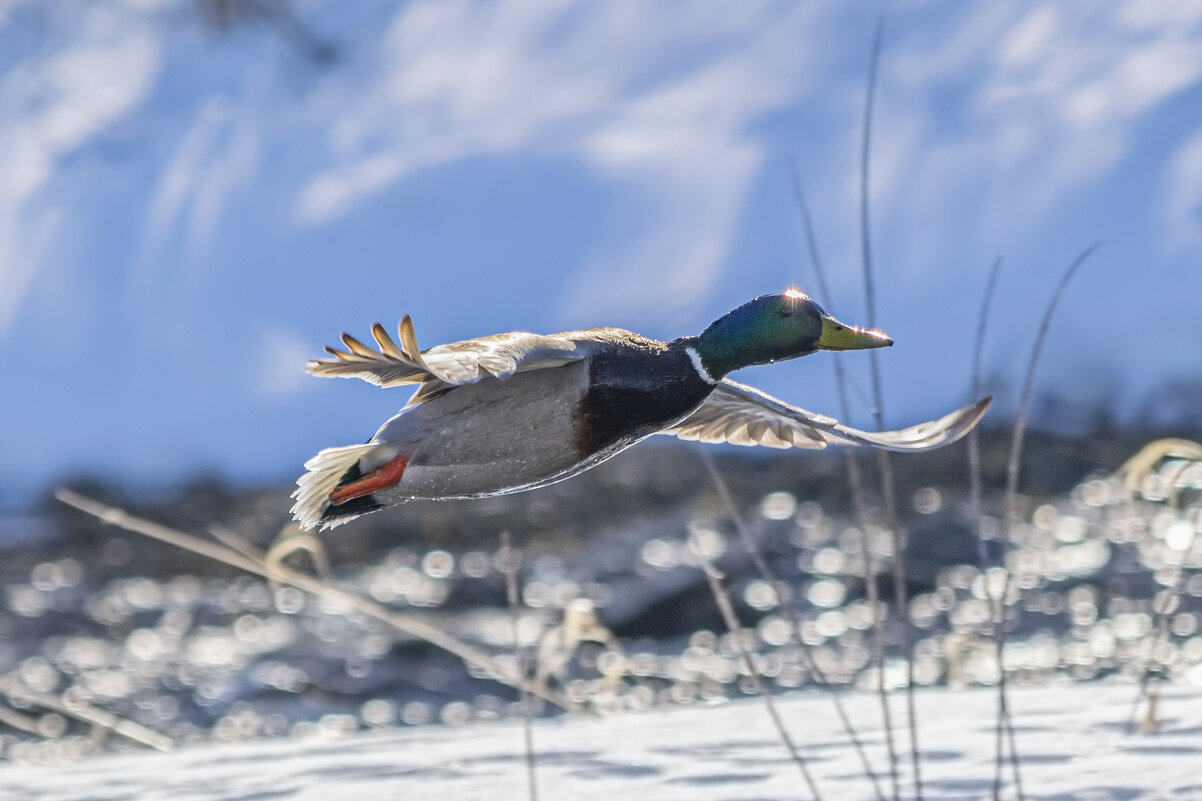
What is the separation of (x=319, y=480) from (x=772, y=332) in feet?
2.20

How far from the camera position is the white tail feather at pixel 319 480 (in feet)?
6.06

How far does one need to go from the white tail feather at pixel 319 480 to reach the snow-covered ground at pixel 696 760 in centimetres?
269

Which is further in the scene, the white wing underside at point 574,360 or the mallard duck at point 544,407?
the mallard duck at point 544,407

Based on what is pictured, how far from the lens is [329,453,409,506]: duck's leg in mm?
1713

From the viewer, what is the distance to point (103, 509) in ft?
12.1

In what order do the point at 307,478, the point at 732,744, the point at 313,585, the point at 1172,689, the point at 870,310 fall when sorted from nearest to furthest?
the point at 307,478, the point at 870,310, the point at 313,585, the point at 732,744, the point at 1172,689

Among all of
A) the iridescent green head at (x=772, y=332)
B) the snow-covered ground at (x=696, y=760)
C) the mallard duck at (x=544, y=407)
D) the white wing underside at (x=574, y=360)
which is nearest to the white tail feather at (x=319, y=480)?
the mallard duck at (x=544, y=407)

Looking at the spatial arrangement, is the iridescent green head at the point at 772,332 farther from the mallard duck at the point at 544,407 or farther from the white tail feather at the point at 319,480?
the white tail feather at the point at 319,480

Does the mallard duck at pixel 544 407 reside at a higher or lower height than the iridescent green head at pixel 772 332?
lower

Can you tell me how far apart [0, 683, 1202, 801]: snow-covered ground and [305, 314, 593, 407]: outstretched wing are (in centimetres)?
287

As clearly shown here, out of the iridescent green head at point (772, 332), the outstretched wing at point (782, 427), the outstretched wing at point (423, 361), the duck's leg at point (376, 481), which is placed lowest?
the duck's leg at point (376, 481)

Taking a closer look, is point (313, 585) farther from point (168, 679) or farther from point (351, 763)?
point (168, 679)

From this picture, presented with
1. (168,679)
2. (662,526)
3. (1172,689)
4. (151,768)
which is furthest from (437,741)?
(662,526)

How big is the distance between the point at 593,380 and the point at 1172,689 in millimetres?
4524
